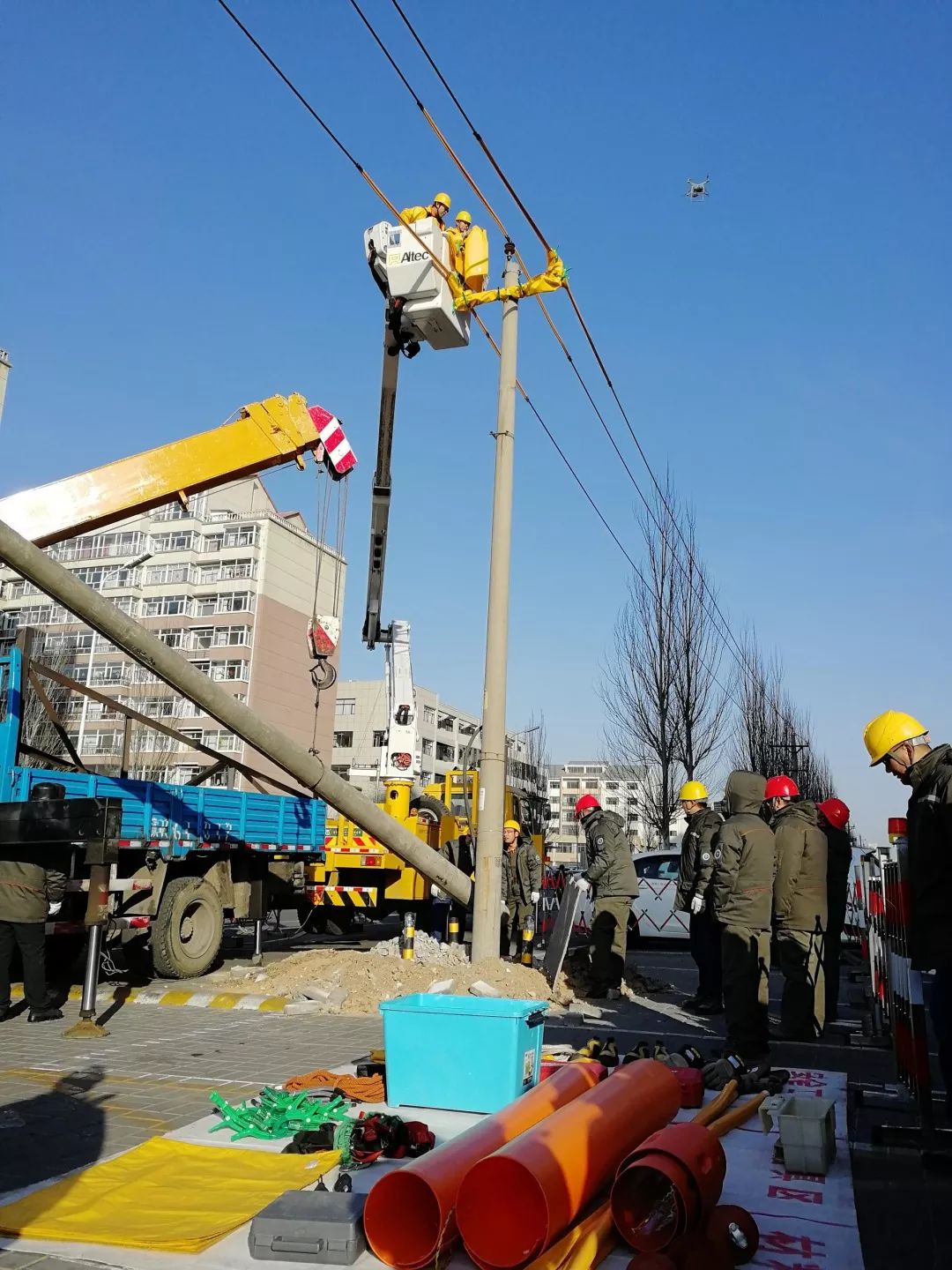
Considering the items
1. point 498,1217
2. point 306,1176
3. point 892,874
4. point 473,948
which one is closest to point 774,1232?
point 498,1217

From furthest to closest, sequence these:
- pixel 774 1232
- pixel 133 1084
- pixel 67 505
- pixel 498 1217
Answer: pixel 67 505
pixel 133 1084
pixel 774 1232
pixel 498 1217

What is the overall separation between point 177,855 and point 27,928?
2.53 meters

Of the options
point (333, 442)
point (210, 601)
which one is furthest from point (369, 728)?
point (333, 442)

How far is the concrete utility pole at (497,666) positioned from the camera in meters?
10.5

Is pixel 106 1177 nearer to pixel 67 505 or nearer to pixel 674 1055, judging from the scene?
pixel 674 1055

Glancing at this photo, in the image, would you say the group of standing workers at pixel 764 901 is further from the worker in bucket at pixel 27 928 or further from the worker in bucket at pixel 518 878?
the worker in bucket at pixel 27 928

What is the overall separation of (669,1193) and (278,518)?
65.8m

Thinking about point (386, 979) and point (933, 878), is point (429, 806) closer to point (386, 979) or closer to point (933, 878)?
point (386, 979)

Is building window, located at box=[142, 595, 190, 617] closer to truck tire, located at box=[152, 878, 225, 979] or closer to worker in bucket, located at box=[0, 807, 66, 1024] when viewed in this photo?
truck tire, located at box=[152, 878, 225, 979]

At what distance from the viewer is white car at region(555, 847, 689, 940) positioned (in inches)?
656

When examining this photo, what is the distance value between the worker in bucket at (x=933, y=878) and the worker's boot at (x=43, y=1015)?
7.01m

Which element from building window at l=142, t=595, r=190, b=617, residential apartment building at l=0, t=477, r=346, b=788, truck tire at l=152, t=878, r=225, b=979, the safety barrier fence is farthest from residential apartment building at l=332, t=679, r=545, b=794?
the safety barrier fence

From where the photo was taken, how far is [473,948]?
10500 millimetres

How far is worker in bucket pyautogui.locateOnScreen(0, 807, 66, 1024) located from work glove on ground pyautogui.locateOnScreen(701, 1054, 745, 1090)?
5.70 m
